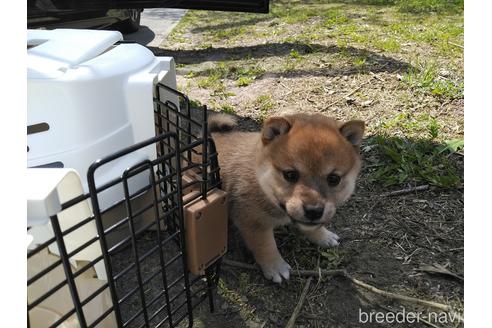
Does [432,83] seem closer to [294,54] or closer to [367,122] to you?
[367,122]

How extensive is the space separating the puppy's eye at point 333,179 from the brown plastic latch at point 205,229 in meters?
0.44

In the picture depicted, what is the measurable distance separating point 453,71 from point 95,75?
268 cm

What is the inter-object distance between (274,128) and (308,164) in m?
0.23

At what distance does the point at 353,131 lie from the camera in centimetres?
173

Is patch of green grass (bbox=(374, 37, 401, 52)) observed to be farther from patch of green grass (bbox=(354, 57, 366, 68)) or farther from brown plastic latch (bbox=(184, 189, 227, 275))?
brown plastic latch (bbox=(184, 189, 227, 275))

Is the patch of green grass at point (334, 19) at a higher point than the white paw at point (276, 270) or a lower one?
higher

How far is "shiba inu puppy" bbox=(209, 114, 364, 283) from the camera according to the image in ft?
5.28

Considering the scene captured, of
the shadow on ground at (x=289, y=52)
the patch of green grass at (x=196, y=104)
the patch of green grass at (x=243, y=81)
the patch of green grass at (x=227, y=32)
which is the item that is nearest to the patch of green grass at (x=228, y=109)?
the patch of green grass at (x=196, y=104)

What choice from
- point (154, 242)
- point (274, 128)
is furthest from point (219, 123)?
point (154, 242)

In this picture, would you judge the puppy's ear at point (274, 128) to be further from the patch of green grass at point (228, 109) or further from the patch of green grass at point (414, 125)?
the patch of green grass at point (228, 109)

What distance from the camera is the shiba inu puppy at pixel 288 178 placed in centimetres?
161

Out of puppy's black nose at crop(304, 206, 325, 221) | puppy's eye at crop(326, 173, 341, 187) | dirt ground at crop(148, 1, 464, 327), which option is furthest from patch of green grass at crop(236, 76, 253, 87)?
puppy's black nose at crop(304, 206, 325, 221)

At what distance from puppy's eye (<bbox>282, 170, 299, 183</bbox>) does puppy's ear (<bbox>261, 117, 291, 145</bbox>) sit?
0.57 feet
